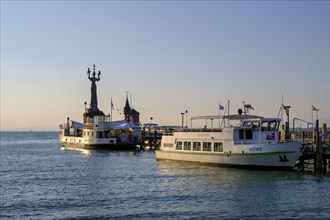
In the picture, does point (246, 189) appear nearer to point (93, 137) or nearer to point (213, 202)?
point (213, 202)

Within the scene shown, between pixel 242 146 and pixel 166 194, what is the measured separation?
55.2ft

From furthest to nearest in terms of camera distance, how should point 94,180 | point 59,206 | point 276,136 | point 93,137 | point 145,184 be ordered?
point 93,137 < point 276,136 < point 94,180 < point 145,184 < point 59,206

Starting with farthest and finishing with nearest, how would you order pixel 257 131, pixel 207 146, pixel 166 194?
1. pixel 207 146
2. pixel 257 131
3. pixel 166 194

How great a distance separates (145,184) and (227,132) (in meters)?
14.7

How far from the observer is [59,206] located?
3156cm

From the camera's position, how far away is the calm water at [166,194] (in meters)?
29.2

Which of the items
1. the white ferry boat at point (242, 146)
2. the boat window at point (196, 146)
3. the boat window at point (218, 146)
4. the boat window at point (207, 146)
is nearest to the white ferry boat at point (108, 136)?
the white ferry boat at point (242, 146)

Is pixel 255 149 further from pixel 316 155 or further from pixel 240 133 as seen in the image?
pixel 316 155

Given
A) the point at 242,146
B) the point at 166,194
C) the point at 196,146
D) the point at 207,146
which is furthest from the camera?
the point at 196,146

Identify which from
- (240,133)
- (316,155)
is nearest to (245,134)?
(240,133)

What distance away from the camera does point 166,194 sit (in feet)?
119

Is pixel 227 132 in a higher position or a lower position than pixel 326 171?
higher

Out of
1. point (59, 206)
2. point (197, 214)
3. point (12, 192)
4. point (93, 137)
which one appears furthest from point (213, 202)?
point (93, 137)

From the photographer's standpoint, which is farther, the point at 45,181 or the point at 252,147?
the point at 252,147
